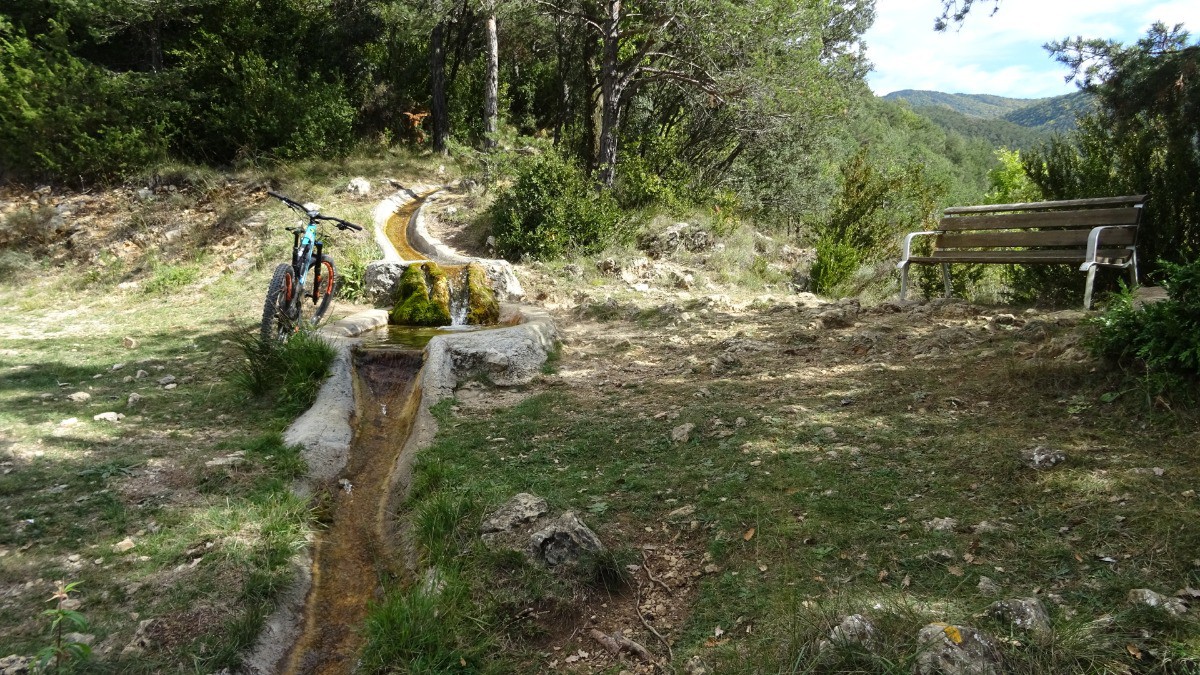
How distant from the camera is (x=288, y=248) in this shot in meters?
10.8

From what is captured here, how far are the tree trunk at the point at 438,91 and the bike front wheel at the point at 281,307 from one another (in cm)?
1203

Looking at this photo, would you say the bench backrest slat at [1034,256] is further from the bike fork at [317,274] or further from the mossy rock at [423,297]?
the bike fork at [317,274]

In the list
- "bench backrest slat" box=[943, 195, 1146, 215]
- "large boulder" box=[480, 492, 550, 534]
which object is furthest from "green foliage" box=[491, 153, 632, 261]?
"large boulder" box=[480, 492, 550, 534]

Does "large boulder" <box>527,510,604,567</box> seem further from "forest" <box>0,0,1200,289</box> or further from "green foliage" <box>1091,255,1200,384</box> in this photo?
"forest" <box>0,0,1200,289</box>

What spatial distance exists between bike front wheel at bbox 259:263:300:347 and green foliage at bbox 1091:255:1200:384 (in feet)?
20.4

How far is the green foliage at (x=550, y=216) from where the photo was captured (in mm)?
10562

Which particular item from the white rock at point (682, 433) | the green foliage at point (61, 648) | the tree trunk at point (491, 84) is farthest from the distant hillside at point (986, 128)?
the green foliage at point (61, 648)

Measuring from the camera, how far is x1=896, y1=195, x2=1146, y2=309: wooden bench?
547 centimetres

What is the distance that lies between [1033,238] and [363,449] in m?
6.01

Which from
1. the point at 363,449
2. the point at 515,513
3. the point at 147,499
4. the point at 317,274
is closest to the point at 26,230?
the point at 317,274

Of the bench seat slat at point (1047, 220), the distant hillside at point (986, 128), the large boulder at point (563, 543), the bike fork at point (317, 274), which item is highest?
the distant hillside at point (986, 128)

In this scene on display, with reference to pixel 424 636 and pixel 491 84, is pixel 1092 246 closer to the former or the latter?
pixel 424 636

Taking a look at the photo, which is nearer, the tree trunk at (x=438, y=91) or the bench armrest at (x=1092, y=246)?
the bench armrest at (x=1092, y=246)

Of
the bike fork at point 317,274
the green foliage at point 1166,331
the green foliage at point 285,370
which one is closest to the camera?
the green foliage at point 1166,331
